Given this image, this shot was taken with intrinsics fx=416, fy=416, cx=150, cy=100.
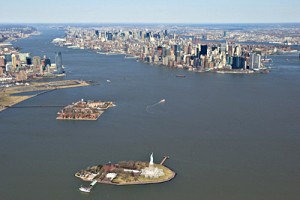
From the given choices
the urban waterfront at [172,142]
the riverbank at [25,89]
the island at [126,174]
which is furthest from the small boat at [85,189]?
the riverbank at [25,89]

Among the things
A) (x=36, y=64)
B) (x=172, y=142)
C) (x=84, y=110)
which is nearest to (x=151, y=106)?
(x=84, y=110)

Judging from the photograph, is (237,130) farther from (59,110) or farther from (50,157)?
(59,110)

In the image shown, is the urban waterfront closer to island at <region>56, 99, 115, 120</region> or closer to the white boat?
the white boat

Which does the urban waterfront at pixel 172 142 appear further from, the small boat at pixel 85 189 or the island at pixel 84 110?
the island at pixel 84 110

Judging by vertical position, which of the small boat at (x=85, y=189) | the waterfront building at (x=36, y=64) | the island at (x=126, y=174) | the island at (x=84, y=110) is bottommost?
the small boat at (x=85, y=189)

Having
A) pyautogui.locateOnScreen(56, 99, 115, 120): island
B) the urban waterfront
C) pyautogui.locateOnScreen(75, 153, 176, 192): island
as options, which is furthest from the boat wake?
pyautogui.locateOnScreen(75, 153, 176, 192): island

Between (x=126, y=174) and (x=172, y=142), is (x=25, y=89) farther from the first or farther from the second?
(x=126, y=174)
